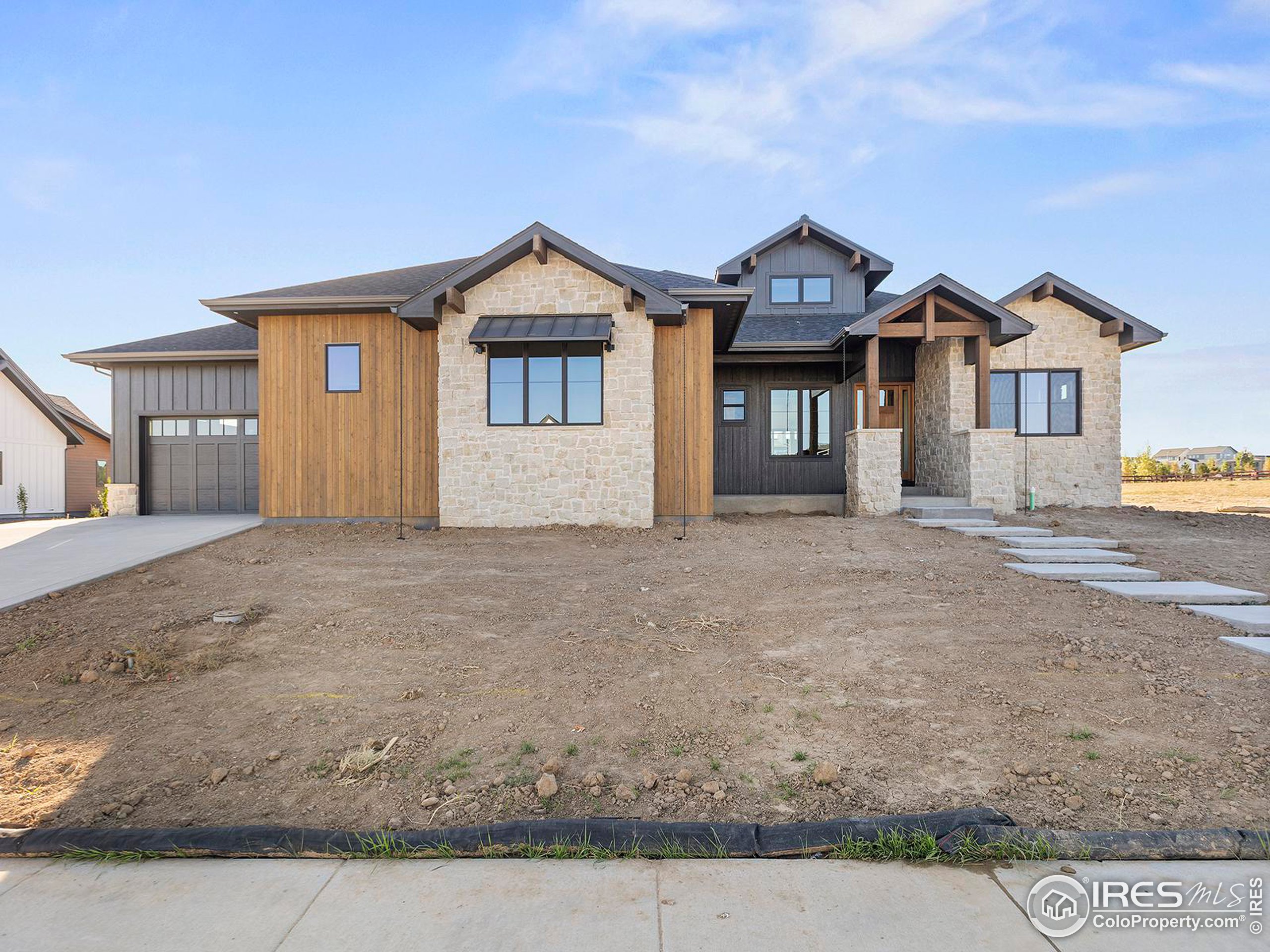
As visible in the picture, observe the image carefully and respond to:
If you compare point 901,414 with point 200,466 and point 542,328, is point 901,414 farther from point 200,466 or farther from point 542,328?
point 200,466

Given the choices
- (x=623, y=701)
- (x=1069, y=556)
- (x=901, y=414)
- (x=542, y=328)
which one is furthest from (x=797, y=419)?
(x=623, y=701)

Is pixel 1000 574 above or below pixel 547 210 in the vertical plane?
below

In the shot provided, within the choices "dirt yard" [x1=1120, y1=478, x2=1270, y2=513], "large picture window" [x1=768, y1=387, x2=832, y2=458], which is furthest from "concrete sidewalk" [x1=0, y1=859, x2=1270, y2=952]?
"dirt yard" [x1=1120, y1=478, x2=1270, y2=513]

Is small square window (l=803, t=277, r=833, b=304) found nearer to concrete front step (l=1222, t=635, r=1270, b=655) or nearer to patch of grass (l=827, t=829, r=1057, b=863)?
concrete front step (l=1222, t=635, r=1270, b=655)

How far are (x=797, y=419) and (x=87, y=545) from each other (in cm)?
1384

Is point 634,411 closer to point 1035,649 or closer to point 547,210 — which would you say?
point 547,210

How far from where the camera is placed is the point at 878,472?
12.0 metres

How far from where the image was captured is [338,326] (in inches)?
450

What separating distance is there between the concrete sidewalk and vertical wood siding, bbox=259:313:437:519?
9.19 m

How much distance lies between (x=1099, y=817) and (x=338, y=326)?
12.4 meters

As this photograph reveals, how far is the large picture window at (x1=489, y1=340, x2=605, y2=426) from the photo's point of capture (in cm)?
1079

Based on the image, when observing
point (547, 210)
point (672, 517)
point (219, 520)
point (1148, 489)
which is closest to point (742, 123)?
point (547, 210)

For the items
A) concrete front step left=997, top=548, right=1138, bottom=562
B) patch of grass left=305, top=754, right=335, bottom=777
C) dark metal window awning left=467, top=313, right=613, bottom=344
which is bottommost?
patch of grass left=305, top=754, right=335, bottom=777

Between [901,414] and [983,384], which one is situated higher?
[983,384]
